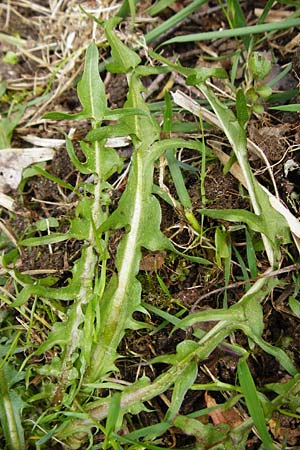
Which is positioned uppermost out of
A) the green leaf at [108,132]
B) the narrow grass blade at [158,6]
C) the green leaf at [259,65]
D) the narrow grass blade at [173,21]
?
the narrow grass blade at [158,6]

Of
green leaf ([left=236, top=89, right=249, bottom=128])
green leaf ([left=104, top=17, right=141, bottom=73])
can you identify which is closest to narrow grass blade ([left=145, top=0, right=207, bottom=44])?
green leaf ([left=104, top=17, right=141, bottom=73])

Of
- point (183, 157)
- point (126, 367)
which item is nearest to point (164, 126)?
point (183, 157)

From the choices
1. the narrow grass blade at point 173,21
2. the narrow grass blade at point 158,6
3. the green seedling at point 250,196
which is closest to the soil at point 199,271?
the green seedling at point 250,196

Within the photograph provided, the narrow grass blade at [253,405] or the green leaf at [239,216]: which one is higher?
the green leaf at [239,216]

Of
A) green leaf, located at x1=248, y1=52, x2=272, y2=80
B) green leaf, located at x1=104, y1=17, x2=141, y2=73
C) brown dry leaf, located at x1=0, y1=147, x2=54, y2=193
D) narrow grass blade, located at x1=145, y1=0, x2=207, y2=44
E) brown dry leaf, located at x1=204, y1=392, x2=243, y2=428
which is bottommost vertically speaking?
brown dry leaf, located at x1=204, y1=392, x2=243, y2=428

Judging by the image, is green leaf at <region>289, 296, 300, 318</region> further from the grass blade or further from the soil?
the grass blade

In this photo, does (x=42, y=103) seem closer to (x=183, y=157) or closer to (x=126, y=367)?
(x=183, y=157)

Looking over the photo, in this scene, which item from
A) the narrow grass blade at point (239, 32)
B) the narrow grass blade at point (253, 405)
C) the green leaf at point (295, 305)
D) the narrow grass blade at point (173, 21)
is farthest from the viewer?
the narrow grass blade at point (173, 21)

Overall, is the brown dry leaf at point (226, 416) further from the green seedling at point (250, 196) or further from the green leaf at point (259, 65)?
the green leaf at point (259, 65)
